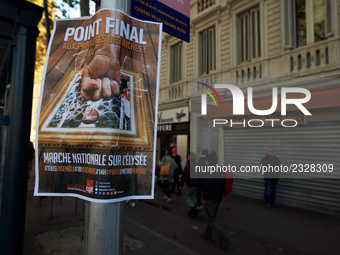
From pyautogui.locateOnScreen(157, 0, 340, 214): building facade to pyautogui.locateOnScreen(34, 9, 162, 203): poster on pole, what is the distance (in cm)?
767

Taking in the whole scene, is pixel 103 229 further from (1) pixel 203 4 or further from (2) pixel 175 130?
(1) pixel 203 4

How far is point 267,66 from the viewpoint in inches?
375

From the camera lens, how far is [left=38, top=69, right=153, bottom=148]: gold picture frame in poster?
1.58 m

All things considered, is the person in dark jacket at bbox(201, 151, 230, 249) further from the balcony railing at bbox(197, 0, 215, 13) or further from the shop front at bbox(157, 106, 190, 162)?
the balcony railing at bbox(197, 0, 215, 13)

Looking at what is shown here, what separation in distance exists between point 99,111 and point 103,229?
0.74 metres

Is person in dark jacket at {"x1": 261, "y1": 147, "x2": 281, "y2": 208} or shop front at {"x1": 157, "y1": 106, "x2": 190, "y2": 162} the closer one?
person in dark jacket at {"x1": 261, "y1": 147, "x2": 281, "y2": 208}

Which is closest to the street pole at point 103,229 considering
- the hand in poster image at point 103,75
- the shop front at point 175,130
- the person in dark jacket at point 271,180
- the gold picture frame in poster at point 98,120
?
the gold picture frame in poster at point 98,120

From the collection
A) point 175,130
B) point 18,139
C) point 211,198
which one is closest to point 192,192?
point 211,198

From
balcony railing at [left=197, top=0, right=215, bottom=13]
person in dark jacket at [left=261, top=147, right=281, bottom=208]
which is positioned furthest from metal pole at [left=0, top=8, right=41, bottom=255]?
balcony railing at [left=197, top=0, right=215, bottom=13]

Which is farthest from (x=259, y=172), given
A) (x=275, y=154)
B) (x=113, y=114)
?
(x=113, y=114)

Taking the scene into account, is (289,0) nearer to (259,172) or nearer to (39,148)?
(259,172)

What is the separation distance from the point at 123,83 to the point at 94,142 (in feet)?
1.44

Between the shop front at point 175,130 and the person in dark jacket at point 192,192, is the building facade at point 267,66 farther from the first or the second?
the person in dark jacket at point 192,192

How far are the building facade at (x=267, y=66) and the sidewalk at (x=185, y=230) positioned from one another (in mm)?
1622
